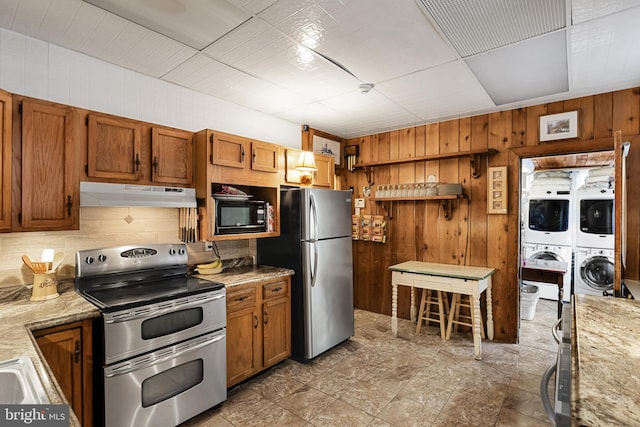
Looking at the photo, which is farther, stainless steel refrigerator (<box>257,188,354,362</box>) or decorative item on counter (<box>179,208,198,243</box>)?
stainless steel refrigerator (<box>257,188,354,362</box>)

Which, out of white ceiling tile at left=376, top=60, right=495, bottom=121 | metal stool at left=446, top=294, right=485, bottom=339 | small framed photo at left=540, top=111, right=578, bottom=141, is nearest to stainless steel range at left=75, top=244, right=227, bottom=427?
white ceiling tile at left=376, top=60, right=495, bottom=121

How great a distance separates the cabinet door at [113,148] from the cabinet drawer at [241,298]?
1120mm

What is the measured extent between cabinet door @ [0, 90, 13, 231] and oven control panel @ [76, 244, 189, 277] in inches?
19.0

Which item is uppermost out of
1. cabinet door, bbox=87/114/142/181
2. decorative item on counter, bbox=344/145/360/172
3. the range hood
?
decorative item on counter, bbox=344/145/360/172

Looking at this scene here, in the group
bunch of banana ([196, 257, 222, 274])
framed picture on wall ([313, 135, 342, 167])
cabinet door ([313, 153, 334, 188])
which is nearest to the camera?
bunch of banana ([196, 257, 222, 274])

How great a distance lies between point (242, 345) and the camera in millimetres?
2631

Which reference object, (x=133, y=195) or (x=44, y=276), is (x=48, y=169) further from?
(x=44, y=276)

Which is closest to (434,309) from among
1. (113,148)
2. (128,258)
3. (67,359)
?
(128,258)

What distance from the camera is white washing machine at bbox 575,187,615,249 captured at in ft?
15.7

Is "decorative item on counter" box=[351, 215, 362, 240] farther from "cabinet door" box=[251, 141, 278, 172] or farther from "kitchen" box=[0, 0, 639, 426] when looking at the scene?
"cabinet door" box=[251, 141, 278, 172]

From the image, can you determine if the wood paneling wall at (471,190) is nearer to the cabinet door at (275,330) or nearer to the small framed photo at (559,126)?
the small framed photo at (559,126)

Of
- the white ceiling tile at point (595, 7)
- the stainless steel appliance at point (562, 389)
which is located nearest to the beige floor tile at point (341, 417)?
the stainless steel appliance at point (562, 389)

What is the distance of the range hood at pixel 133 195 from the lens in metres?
2.09

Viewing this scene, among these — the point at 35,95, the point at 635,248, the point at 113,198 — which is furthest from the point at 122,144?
the point at 635,248
